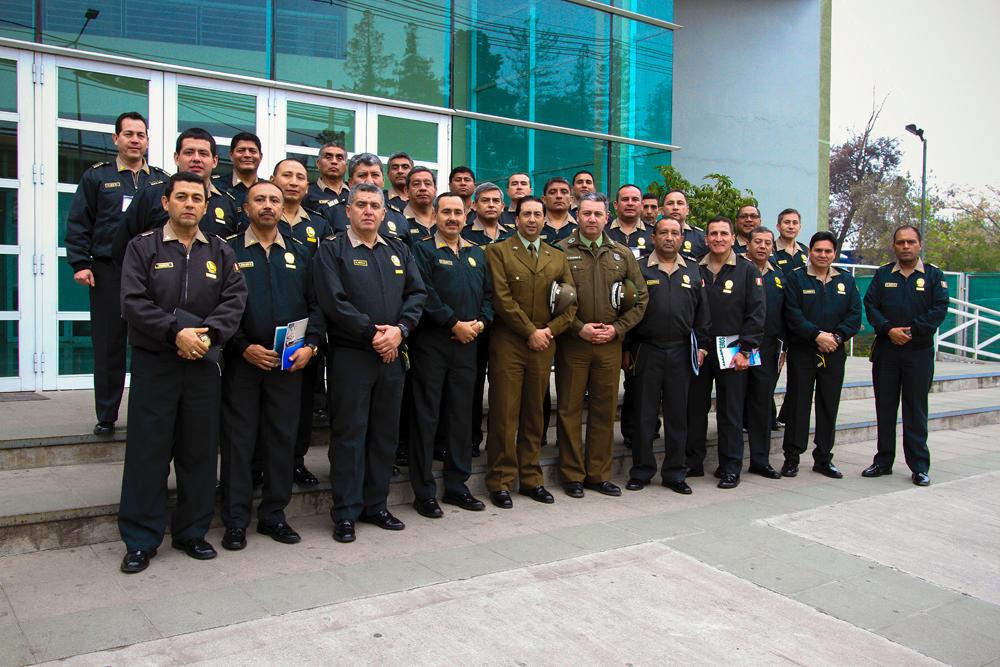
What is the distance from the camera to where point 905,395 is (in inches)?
287

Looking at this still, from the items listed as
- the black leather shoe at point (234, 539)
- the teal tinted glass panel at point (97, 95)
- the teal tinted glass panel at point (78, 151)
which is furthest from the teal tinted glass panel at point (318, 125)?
the black leather shoe at point (234, 539)

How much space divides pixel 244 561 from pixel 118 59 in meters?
5.76

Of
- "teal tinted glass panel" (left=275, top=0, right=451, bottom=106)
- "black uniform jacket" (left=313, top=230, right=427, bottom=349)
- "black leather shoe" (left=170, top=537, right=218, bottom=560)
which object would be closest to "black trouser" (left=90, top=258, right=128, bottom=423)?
"black leather shoe" (left=170, top=537, right=218, bottom=560)

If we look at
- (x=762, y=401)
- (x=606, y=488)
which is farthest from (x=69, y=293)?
(x=762, y=401)

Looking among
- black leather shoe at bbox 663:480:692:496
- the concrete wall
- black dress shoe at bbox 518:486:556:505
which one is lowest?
black leather shoe at bbox 663:480:692:496

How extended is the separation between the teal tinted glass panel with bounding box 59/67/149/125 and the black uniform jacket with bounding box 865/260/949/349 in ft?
24.0

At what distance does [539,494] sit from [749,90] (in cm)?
1438

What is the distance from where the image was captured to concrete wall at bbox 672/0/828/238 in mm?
17594

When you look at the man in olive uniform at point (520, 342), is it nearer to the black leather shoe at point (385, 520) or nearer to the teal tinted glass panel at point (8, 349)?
the black leather shoe at point (385, 520)

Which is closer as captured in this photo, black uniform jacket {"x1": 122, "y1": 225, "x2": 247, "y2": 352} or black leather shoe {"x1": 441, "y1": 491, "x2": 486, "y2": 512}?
black uniform jacket {"x1": 122, "y1": 225, "x2": 247, "y2": 352}

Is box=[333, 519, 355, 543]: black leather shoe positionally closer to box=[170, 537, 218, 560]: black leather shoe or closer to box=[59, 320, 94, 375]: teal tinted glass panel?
box=[170, 537, 218, 560]: black leather shoe

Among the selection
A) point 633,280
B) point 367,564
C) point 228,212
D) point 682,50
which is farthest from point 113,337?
point 682,50

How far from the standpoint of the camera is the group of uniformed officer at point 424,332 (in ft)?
14.6

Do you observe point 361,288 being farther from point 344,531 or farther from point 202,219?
point 344,531
